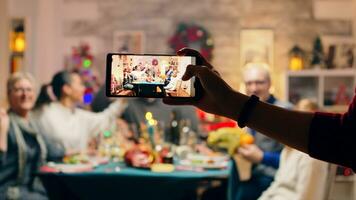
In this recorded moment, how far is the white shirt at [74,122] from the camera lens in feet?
10.5

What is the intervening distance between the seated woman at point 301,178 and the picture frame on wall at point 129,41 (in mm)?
1638

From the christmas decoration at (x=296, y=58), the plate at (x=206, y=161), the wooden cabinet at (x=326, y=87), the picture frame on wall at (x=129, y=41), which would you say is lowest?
the plate at (x=206, y=161)

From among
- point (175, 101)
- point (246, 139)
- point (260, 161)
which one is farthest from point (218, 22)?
point (175, 101)

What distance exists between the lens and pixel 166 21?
3.78 metres

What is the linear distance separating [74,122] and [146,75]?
220 cm

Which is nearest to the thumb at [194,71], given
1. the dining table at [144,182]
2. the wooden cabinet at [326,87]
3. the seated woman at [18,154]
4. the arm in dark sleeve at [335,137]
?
the arm in dark sleeve at [335,137]

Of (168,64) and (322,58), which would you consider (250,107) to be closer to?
(168,64)

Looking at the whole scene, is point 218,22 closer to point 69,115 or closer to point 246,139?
point 246,139

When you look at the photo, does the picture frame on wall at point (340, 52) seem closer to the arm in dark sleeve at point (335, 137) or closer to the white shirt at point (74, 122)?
the white shirt at point (74, 122)

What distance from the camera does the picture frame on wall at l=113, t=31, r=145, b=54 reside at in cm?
376

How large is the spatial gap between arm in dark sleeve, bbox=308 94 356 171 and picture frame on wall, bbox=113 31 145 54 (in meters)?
3.03

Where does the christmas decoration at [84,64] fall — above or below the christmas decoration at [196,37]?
below

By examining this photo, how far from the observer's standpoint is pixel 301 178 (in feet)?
7.80

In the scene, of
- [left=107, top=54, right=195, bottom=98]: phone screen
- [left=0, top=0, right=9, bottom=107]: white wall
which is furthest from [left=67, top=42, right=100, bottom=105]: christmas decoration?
[left=107, top=54, right=195, bottom=98]: phone screen
